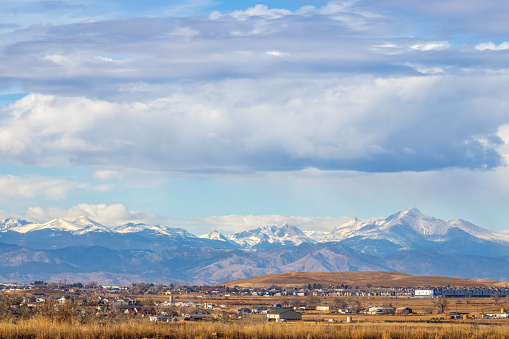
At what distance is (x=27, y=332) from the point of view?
126 ft

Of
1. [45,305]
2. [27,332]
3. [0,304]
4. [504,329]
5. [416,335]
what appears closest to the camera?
[27,332]

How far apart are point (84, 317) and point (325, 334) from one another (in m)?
17.6

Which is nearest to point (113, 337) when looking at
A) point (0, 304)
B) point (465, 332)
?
point (465, 332)

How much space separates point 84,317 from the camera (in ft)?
162

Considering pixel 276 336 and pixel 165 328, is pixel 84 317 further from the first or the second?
pixel 276 336

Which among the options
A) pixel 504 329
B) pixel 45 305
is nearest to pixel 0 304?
pixel 45 305

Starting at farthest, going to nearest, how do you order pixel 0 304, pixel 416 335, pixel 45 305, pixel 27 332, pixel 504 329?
pixel 0 304, pixel 45 305, pixel 504 329, pixel 416 335, pixel 27 332

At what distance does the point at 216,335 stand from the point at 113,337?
208 inches

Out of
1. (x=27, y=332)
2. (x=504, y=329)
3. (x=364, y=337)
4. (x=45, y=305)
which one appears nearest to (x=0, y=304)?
(x=45, y=305)

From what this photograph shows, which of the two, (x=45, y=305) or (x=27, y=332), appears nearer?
(x=27, y=332)

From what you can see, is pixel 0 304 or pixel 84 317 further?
pixel 0 304

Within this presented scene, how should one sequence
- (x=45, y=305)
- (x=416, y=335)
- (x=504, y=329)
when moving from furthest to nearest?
(x=45, y=305) → (x=504, y=329) → (x=416, y=335)

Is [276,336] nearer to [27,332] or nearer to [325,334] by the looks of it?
[325,334]

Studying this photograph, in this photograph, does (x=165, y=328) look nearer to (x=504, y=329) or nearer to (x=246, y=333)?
(x=246, y=333)
